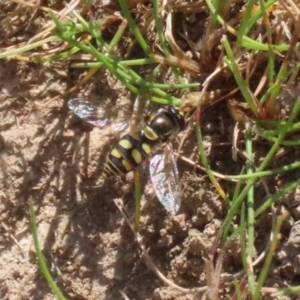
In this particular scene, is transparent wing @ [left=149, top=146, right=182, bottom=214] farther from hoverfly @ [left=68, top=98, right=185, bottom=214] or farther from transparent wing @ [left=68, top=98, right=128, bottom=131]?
transparent wing @ [left=68, top=98, right=128, bottom=131]

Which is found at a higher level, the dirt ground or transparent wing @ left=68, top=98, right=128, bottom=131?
transparent wing @ left=68, top=98, right=128, bottom=131

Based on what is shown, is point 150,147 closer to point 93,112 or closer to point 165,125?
point 165,125

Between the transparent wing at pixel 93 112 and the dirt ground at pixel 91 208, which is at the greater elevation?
the transparent wing at pixel 93 112

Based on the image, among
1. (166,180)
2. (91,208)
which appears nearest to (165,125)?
(166,180)

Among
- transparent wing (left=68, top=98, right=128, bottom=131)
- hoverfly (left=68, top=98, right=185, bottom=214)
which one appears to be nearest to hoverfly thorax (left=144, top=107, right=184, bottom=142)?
hoverfly (left=68, top=98, right=185, bottom=214)

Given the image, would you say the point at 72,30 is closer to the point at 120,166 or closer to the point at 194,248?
the point at 120,166

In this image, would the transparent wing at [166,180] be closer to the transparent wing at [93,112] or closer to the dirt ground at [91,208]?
the dirt ground at [91,208]

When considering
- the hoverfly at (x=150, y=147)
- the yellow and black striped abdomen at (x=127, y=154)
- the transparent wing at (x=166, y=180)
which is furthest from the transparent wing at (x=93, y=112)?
the transparent wing at (x=166, y=180)
